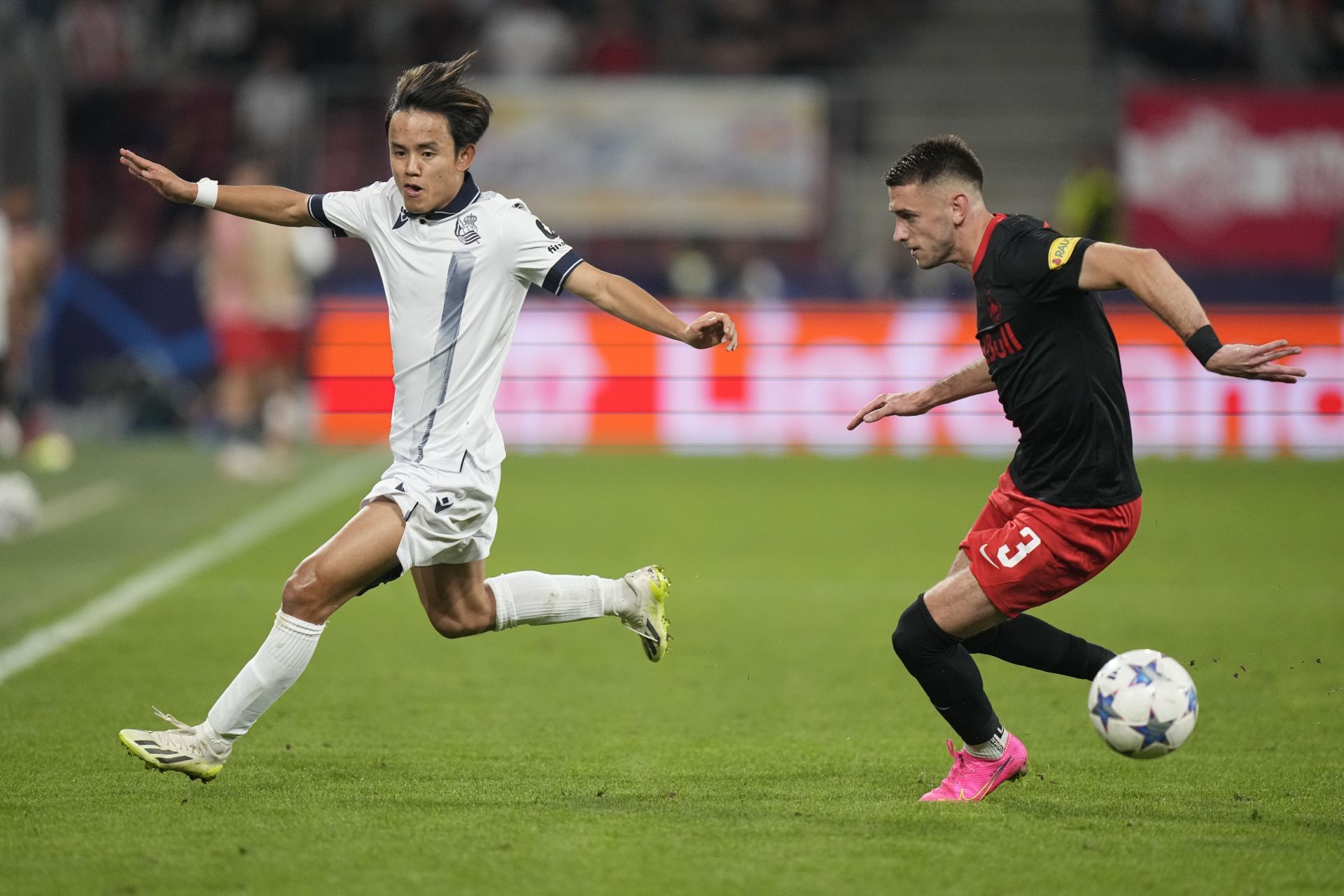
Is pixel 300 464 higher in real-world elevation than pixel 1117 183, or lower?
lower

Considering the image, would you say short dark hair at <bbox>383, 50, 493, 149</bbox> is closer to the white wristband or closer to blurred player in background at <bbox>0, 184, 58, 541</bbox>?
the white wristband

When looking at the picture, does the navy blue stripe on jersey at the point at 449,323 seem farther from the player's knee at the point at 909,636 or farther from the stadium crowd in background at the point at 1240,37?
the stadium crowd in background at the point at 1240,37

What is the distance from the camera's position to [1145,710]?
5289mm

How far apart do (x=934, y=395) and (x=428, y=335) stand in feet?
5.57

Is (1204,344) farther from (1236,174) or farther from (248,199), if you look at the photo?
(1236,174)

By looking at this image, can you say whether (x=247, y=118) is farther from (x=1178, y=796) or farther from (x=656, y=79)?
(x=1178, y=796)

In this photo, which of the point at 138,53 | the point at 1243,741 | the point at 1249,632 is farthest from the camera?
the point at 138,53

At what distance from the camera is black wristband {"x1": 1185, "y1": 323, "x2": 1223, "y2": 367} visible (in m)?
4.78

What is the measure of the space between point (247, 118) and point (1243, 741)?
1571cm

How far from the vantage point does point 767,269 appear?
61.6 feet

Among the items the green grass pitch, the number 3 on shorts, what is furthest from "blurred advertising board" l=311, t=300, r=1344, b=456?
the number 3 on shorts

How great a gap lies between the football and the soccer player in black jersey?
1.10 ft

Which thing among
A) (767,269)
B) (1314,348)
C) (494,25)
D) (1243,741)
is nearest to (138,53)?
(494,25)

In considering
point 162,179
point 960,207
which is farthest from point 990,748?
point 162,179
